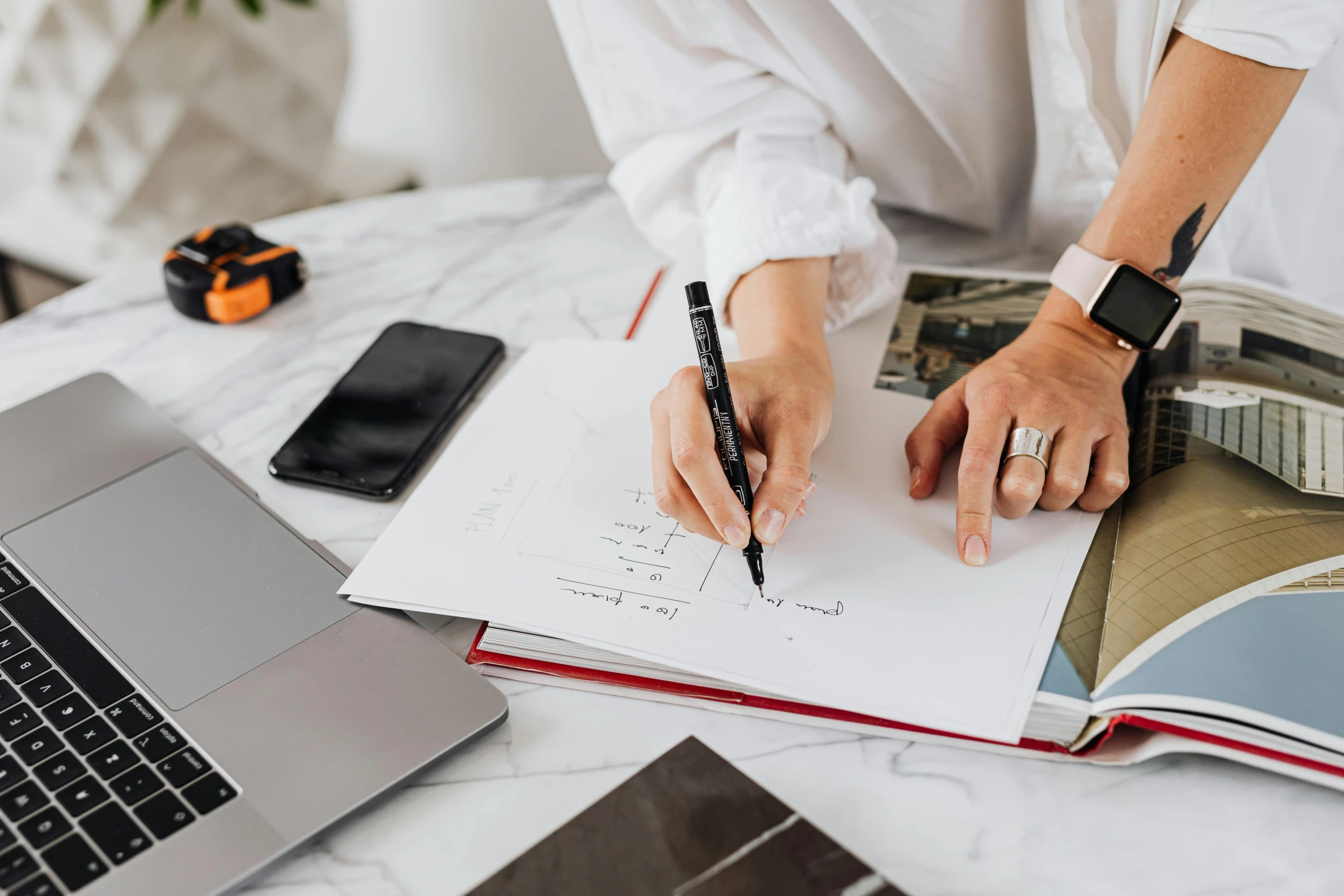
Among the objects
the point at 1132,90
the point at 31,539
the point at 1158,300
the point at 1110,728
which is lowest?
the point at 31,539

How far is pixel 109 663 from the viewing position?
47 centimetres

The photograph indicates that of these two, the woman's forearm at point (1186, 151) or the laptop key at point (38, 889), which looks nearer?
the laptop key at point (38, 889)

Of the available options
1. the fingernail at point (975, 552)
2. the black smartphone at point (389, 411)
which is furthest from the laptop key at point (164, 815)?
the fingernail at point (975, 552)

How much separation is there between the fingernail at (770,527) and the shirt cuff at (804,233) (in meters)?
0.25

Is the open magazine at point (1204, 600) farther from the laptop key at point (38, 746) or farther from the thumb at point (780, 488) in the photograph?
the laptop key at point (38, 746)

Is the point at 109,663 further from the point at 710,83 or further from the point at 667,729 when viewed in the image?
the point at 710,83

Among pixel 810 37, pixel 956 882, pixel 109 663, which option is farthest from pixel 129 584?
pixel 810 37

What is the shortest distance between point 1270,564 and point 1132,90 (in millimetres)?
359

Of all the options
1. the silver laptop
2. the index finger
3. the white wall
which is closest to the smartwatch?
the index finger

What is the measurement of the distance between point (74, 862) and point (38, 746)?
0.22 feet

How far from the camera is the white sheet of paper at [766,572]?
1.46 feet

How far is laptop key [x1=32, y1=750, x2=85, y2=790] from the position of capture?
41 centimetres

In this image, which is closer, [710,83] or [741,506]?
[741,506]

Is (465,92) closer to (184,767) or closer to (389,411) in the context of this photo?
(389,411)
